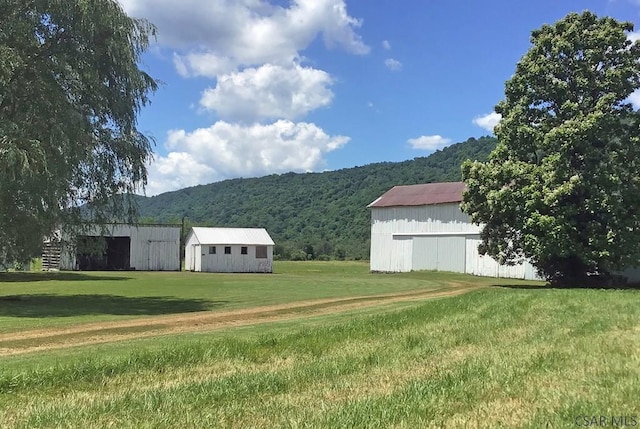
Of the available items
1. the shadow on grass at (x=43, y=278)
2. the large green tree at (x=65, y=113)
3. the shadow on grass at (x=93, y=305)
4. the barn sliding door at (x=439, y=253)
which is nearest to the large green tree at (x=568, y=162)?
the barn sliding door at (x=439, y=253)

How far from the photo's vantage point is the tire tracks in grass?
14.3 metres

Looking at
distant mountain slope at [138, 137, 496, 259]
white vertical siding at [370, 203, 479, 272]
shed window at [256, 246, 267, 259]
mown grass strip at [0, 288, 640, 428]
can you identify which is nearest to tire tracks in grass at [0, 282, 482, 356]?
mown grass strip at [0, 288, 640, 428]

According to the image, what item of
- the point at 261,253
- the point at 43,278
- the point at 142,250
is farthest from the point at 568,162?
the point at 142,250

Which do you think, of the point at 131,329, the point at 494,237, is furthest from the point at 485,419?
the point at 494,237

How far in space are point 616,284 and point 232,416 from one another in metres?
34.0

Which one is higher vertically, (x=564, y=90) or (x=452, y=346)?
(x=564, y=90)

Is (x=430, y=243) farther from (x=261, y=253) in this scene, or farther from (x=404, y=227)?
(x=261, y=253)

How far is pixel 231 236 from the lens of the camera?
65.8 m

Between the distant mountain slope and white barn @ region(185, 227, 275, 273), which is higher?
the distant mountain slope

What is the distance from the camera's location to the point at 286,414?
604 centimetres

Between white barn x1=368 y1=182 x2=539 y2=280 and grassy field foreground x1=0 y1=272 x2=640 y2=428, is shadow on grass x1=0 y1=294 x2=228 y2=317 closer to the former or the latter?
grassy field foreground x1=0 y1=272 x2=640 y2=428

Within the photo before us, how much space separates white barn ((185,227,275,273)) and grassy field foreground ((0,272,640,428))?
172 ft

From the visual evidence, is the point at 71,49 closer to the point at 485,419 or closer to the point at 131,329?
the point at 131,329

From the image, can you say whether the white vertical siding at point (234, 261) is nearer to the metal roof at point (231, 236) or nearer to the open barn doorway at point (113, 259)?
the metal roof at point (231, 236)
